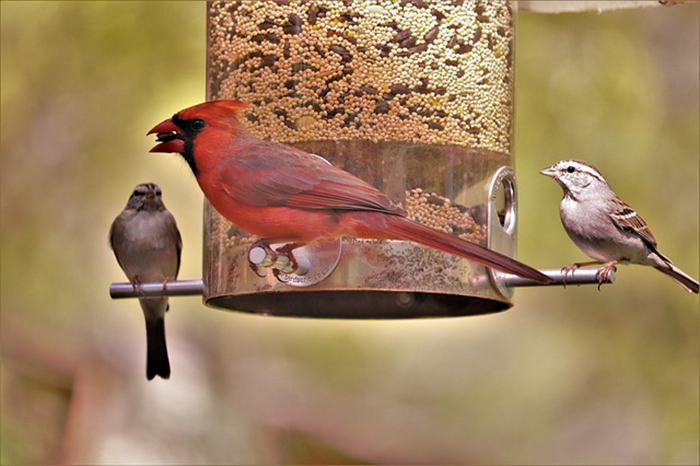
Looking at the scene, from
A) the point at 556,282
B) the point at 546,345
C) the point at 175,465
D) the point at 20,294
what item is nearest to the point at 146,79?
the point at 20,294

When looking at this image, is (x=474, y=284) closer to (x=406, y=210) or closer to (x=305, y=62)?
(x=406, y=210)

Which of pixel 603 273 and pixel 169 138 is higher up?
pixel 169 138

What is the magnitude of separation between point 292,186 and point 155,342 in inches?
126

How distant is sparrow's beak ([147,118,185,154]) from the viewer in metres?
5.10

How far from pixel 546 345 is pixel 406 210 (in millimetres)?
4003

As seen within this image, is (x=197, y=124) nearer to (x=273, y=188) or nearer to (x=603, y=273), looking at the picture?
(x=273, y=188)

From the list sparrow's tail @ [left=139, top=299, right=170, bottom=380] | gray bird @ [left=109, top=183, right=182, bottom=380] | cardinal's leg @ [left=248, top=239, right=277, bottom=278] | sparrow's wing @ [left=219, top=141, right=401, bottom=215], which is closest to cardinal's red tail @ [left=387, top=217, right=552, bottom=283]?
sparrow's wing @ [left=219, top=141, right=401, bottom=215]

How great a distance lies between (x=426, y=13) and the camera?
594 centimetres

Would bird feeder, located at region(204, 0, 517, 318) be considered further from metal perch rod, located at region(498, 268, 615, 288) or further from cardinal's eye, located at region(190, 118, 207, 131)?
cardinal's eye, located at region(190, 118, 207, 131)

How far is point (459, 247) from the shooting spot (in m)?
4.48

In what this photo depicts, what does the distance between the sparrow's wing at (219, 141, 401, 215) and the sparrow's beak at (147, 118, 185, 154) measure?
7.9 inches

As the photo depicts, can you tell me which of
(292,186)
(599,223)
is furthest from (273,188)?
(599,223)

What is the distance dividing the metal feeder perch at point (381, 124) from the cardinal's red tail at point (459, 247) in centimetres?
96

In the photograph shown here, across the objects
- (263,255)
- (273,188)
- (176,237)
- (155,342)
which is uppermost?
(273,188)
